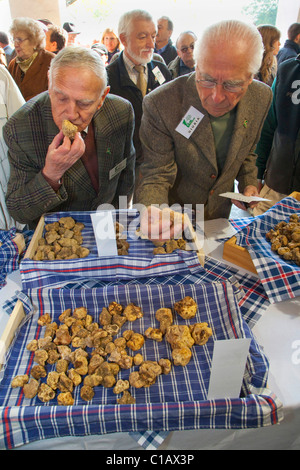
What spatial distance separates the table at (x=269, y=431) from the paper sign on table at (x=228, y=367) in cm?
18

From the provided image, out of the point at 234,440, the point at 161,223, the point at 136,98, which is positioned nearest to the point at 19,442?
the point at 234,440

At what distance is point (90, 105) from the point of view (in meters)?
1.60

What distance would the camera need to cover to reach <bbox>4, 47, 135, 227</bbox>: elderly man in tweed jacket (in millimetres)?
1514

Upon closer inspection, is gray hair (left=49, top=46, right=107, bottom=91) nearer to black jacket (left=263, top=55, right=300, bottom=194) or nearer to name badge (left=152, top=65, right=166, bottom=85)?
black jacket (left=263, top=55, right=300, bottom=194)

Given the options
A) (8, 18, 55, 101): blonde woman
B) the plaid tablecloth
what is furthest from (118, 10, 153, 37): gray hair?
the plaid tablecloth

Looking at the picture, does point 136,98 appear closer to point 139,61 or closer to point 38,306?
point 139,61

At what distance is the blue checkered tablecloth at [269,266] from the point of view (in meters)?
1.43

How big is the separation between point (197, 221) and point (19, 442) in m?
1.40

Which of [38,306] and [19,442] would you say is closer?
[19,442]

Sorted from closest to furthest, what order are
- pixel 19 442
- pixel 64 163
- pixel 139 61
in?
1. pixel 19 442
2. pixel 64 163
3. pixel 139 61

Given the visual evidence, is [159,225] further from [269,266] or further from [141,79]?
[141,79]

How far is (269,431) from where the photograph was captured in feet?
3.69

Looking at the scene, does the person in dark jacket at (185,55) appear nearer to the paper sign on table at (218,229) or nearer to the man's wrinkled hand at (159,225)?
the paper sign on table at (218,229)

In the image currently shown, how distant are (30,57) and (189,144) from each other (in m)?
2.14
